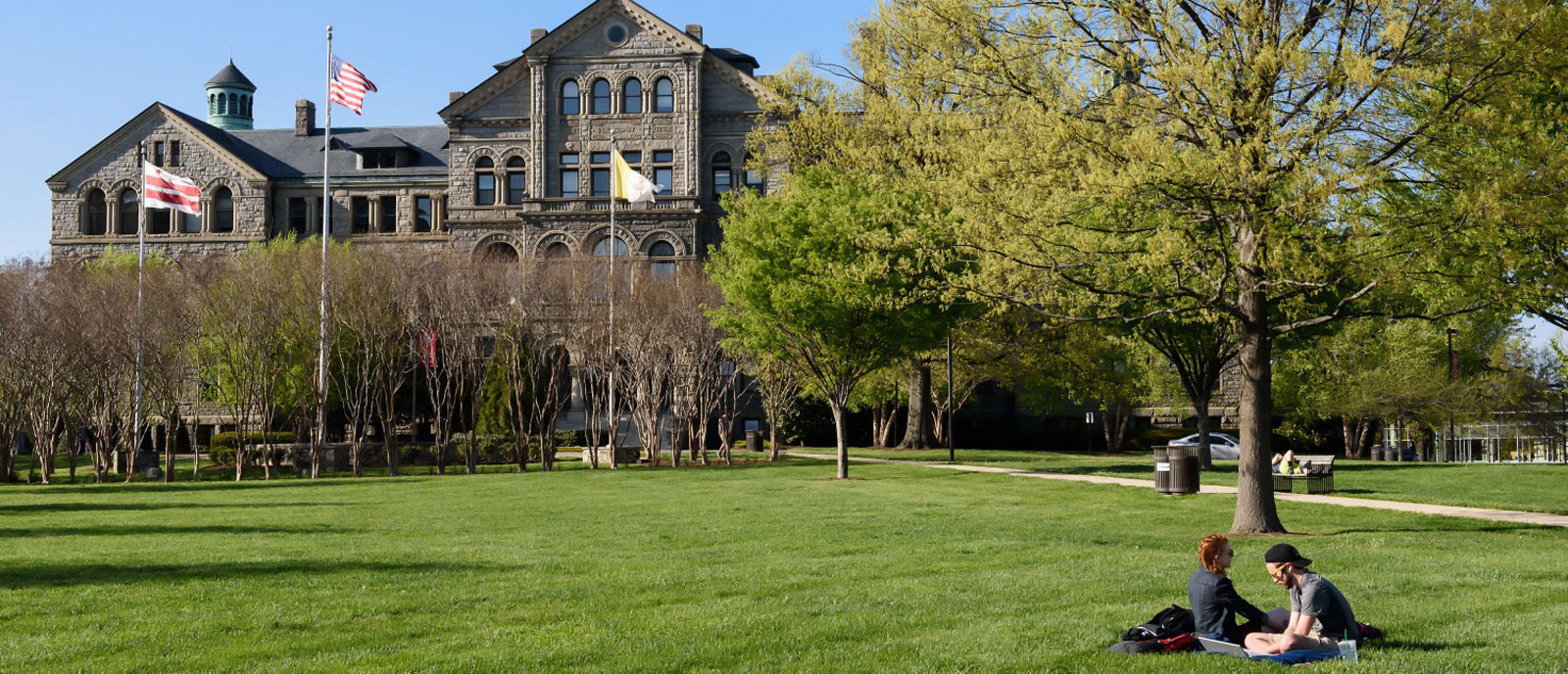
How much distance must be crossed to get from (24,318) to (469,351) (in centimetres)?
1182

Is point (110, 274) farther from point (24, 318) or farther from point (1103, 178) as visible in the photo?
point (1103, 178)

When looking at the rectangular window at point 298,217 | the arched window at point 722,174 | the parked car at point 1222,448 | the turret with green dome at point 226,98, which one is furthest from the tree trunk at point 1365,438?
the turret with green dome at point 226,98

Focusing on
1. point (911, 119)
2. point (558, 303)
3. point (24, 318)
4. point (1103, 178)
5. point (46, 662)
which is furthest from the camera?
point (558, 303)

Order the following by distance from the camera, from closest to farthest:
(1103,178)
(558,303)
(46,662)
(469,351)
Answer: (46,662) < (1103,178) < (469,351) < (558,303)

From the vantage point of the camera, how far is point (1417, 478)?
3447 cm

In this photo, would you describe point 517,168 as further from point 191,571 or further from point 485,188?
point 191,571

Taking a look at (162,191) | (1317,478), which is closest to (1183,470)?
(1317,478)

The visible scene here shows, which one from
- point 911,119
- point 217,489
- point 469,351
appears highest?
point 911,119

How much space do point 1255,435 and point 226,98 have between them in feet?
277

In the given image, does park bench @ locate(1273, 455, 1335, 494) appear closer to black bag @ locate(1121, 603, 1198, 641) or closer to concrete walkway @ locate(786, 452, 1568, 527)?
concrete walkway @ locate(786, 452, 1568, 527)

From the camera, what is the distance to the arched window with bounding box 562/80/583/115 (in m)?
67.2

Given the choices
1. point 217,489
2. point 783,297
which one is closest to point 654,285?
point 783,297

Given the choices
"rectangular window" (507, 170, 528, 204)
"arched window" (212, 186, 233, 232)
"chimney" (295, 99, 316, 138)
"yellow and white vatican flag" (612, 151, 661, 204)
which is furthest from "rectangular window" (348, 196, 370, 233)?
"yellow and white vatican flag" (612, 151, 661, 204)

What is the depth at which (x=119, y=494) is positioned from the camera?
32125mm
